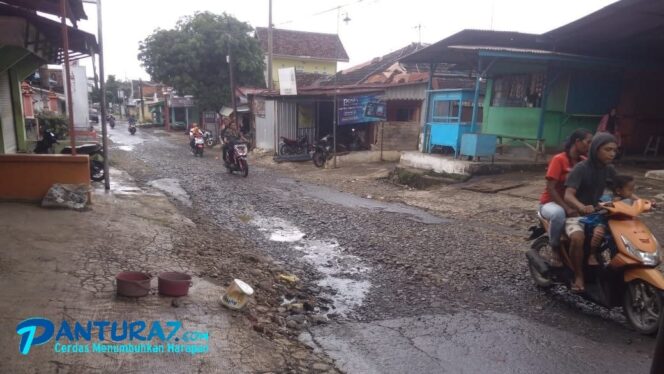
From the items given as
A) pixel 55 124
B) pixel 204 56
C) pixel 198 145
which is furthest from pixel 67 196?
pixel 204 56

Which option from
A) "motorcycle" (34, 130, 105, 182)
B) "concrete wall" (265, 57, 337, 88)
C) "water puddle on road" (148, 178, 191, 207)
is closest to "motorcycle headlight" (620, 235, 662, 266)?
"water puddle on road" (148, 178, 191, 207)

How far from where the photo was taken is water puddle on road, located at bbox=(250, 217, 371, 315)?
193 inches

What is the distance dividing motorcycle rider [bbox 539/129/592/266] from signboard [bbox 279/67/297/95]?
15.5 m

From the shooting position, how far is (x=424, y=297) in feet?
15.8

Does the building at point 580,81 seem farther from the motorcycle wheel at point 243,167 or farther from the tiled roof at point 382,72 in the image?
the tiled roof at point 382,72

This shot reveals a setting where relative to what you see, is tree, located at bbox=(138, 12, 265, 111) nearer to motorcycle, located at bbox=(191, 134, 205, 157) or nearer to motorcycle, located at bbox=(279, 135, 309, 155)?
motorcycle, located at bbox=(191, 134, 205, 157)

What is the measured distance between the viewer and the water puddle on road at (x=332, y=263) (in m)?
4.90

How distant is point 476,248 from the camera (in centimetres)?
661

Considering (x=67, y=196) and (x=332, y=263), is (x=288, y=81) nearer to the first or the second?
(x=67, y=196)

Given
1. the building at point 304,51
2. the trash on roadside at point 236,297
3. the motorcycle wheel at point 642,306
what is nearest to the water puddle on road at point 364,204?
the motorcycle wheel at point 642,306

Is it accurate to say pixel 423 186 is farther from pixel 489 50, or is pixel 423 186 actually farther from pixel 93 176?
pixel 93 176

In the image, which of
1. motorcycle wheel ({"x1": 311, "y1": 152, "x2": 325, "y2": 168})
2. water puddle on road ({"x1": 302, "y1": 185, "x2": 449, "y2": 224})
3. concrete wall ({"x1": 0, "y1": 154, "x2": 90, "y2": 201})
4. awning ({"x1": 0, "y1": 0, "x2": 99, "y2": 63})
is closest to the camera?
awning ({"x1": 0, "y1": 0, "x2": 99, "y2": 63})

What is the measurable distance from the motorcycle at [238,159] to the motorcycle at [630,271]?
11.6 m

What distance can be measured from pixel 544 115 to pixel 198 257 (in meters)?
10.8
